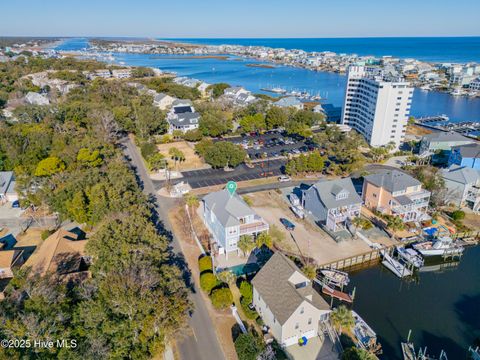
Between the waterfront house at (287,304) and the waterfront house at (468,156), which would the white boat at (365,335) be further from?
the waterfront house at (468,156)

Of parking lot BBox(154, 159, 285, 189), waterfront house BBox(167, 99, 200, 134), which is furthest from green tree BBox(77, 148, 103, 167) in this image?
waterfront house BBox(167, 99, 200, 134)

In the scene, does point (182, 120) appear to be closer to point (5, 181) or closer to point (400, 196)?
point (5, 181)

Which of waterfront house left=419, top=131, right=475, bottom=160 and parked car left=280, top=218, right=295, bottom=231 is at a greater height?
waterfront house left=419, top=131, right=475, bottom=160

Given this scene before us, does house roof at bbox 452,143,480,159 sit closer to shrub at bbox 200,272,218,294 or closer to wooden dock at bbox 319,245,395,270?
wooden dock at bbox 319,245,395,270

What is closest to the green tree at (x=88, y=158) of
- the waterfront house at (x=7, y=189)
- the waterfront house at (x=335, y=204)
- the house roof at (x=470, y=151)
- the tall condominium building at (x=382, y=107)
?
the waterfront house at (x=7, y=189)

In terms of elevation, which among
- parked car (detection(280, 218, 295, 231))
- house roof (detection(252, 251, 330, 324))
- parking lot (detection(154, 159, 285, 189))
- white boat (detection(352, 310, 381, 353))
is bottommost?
white boat (detection(352, 310, 381, 353))

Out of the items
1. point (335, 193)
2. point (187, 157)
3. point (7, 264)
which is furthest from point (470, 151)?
point (7, 264)

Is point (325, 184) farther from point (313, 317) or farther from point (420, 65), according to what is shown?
point (420, 65)

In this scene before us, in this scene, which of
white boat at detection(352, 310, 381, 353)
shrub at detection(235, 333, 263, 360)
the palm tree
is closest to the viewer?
shrub at detection(235, 333, 263, 360)
